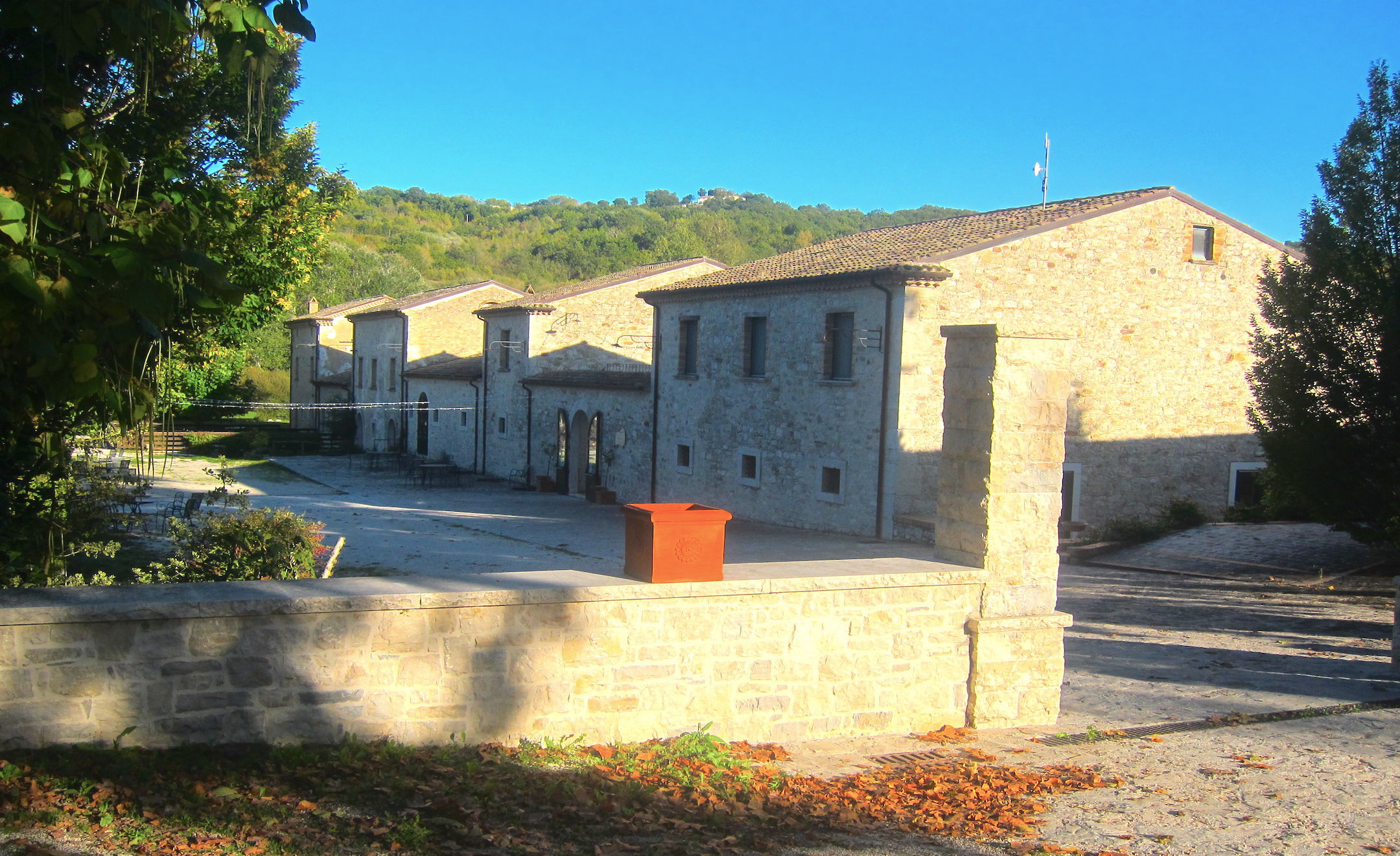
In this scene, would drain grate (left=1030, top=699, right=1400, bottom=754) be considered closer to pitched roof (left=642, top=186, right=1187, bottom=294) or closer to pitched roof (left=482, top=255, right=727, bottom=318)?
pitched roof (left=642, top=186, right=1187, bottom=294)

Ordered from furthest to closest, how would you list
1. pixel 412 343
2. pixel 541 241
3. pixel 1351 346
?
pixel 541 241 → pixel 412 343 → pixel 1351 346

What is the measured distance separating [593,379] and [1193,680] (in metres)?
18.4

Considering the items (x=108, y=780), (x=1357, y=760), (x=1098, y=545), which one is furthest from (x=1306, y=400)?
(x=108, y=780)

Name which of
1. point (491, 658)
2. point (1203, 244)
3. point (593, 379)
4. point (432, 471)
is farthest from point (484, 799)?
point (432, 471)

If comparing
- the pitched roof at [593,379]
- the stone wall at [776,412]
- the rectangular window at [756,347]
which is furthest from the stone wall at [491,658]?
the pitched roof at [593,379]

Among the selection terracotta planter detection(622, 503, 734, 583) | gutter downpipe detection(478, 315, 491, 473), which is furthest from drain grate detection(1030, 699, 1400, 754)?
gutter downpipe detection(478, 315, 491, 473)

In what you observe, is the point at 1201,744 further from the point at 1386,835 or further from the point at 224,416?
the point at 224,416

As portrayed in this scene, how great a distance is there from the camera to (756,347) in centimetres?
2030

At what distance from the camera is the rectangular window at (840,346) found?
17.5 m

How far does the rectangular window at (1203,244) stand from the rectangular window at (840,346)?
A: 6.59 meters

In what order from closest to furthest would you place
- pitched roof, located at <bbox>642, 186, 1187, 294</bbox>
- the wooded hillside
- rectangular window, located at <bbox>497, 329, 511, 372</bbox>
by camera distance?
pitched roof, located at <bbox>642, 186, 1187, 294</bbox>
rectangular window, located at <bbox>497, 329, 511, 372</bbox>
the wooded hillside

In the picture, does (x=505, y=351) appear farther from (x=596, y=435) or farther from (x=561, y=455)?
(x=596, y=435)

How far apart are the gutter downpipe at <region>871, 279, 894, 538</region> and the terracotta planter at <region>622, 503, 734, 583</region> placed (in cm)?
1102

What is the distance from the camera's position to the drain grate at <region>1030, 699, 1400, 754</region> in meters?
6.59
